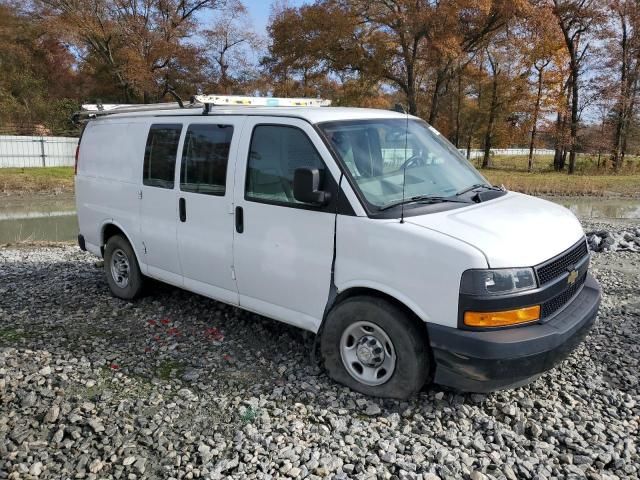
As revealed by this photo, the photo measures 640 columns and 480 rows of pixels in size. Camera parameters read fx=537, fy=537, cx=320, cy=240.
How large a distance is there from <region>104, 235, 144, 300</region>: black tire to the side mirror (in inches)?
120

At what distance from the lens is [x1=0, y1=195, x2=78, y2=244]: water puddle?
593 inches

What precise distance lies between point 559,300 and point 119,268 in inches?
198

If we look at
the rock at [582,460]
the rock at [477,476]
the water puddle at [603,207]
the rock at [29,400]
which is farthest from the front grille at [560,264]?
the water puddle at [603,207]

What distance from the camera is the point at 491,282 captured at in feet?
11.6

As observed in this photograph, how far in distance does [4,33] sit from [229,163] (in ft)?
136

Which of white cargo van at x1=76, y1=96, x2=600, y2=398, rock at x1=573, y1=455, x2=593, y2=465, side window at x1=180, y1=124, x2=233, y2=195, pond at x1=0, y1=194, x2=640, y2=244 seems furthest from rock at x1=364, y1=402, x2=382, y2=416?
pond at x1=0, y1=194, x2=640, y2=244

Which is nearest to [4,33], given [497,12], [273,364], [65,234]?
[65,234]

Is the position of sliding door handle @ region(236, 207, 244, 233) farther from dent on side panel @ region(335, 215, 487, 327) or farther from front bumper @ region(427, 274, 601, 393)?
front bumper @ region(427, 274, 601, 393)

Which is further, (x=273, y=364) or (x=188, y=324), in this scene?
(x=188, y=324)

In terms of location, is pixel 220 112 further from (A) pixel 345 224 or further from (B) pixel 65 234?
(B) pixel 65 234

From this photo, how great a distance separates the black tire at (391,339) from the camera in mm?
Result: 3850

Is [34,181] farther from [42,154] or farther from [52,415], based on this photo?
[52,415]

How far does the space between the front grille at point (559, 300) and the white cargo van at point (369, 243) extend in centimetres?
2

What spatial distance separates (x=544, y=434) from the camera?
3.78 meters
